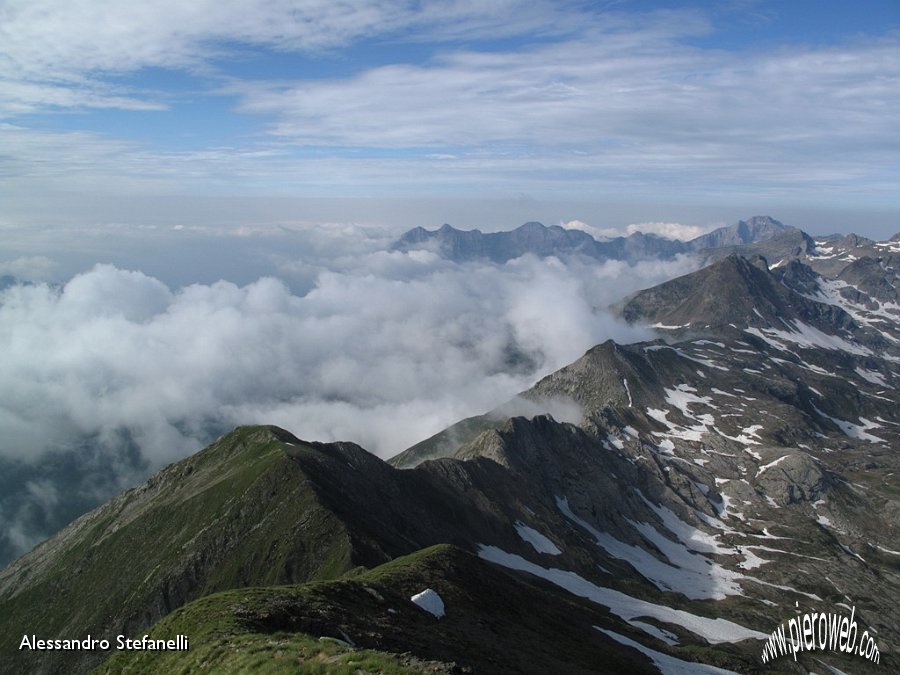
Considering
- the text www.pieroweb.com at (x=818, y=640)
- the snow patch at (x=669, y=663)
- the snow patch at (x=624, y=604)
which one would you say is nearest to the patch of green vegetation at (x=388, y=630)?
the snow patch at (x=669, y=663)

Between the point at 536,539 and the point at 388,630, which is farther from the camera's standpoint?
the point at 536,539

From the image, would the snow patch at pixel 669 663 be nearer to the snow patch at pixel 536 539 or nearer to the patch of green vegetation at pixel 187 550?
the patch of green vegetation at pixel 187 550

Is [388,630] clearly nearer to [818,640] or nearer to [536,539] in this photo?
[536,539]

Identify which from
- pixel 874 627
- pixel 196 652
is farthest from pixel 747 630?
pixel 196 652

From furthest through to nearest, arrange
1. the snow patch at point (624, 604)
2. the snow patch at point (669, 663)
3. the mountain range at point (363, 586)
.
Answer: the snow patch at point (624, 604) → the snow patch at point (669, 663) → the mountain range at point (363, 586)

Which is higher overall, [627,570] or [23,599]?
[23,599]

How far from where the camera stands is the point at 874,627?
184 metres

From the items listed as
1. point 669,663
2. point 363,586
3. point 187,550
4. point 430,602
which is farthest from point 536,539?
point 363,586

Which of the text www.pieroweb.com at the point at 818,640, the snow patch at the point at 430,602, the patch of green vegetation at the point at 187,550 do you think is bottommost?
the text www.pieroweb.com at the point at 818,640

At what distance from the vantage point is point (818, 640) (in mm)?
140500

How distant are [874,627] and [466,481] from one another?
143875 millimetres

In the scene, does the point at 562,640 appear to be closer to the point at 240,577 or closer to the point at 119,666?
the point at 119,666

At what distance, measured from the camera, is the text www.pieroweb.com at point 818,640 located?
119988 millimetres

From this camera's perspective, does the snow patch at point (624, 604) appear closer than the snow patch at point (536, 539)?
Yes
